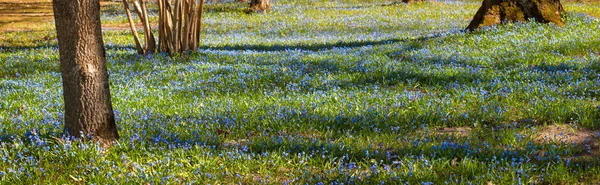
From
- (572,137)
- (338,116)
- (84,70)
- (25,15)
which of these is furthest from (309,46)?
(25,15)

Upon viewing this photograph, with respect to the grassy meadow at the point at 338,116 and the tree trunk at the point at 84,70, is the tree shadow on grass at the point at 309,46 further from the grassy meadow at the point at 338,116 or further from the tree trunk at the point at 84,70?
the tree trunk at the point at 84,70

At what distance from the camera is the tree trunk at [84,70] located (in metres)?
5.18

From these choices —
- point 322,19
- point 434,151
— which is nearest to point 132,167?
point 434,151

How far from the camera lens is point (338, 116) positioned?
6551mm

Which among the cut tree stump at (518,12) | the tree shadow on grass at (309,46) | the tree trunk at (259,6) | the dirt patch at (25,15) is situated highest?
the cut tree stump at (518,12)

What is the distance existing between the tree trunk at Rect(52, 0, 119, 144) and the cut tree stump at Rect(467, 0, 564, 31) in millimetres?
10519

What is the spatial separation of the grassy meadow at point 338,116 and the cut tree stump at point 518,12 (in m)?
0.56

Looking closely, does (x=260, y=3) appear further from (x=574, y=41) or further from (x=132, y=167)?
(x=132, y=167)

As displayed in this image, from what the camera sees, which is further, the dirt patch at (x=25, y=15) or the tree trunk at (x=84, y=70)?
the dirt patch at (x=25, y=15)

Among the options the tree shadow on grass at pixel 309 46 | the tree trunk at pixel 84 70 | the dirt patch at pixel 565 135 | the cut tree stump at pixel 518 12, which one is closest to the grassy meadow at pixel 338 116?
the dirt patch at pixel 565 135

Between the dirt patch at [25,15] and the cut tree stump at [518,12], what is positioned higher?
the cut tree stump at [518,12]

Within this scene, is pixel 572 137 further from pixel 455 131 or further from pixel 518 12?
pixel 518 12

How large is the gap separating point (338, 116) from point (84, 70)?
249 centimetres

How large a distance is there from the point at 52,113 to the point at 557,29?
1019 centimetres
